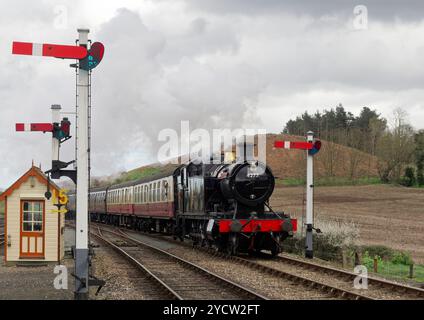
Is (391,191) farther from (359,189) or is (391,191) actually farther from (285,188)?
(285,188)

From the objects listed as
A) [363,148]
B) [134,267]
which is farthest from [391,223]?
[363,148]

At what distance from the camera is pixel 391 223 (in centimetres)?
3622

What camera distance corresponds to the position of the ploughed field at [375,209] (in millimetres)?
28198

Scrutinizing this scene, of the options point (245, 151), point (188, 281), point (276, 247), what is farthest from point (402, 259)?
point (188, 281)

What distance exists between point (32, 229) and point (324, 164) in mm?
47664

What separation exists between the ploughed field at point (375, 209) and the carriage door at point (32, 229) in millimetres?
11550

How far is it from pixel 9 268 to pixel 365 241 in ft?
50.8

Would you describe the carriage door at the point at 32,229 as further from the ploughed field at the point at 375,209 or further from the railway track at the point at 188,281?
the ploughed field at the point at 375,209

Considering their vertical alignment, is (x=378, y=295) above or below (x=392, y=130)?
below

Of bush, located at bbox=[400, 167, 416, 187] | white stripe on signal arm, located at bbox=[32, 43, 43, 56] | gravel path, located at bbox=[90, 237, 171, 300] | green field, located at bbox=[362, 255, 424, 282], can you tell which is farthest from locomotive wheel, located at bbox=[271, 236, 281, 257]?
bush, located at bbox=[400, 167, 416, 187]

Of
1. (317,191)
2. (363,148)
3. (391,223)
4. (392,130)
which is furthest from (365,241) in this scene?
(363,148)

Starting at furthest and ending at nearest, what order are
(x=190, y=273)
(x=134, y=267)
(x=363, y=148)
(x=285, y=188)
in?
(x=363, y=148)
(x=285, y=188)
(x=134, y=267)
(x=190, y=273)

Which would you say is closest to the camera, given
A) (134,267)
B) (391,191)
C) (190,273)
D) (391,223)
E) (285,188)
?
(190,273)
